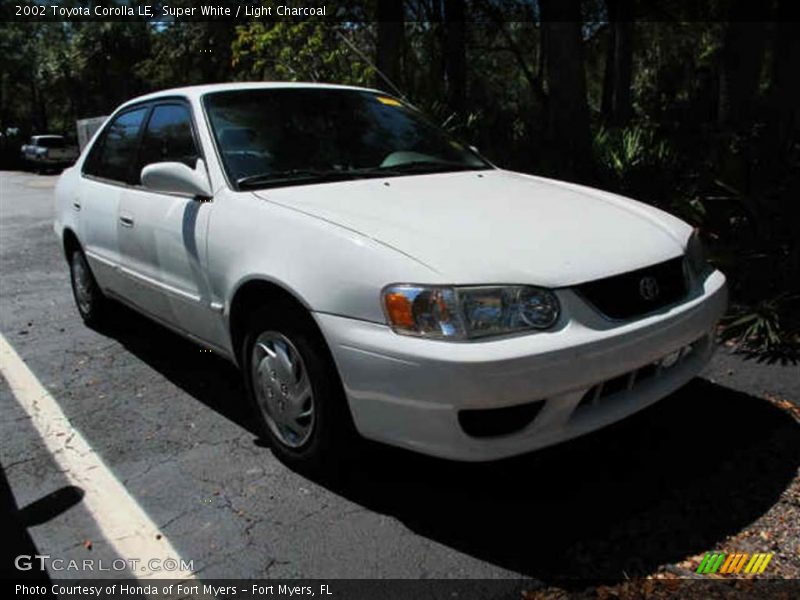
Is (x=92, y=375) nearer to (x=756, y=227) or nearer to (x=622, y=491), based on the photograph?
(x=622, y=491)

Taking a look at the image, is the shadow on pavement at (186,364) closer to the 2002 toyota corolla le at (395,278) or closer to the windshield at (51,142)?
the 2002 toyota corolla le at (395,278)

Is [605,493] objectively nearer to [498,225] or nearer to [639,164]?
[498,225]

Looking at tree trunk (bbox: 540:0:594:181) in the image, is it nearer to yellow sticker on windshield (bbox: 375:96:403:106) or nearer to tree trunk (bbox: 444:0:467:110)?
yellow sticker on windshield (bbox: 375:96:403:106)

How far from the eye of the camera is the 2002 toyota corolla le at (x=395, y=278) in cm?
267

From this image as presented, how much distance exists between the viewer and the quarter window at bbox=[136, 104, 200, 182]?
3.97 meters

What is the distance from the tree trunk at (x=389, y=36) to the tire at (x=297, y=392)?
8.42 metres

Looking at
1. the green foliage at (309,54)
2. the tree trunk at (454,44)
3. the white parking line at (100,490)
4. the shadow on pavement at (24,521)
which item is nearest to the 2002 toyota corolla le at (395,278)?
the white parking line at (100,490)

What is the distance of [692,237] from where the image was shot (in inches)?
137

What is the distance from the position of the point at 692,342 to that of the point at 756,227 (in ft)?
8.13

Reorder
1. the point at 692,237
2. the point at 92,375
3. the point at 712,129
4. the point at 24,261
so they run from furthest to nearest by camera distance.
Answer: the point at 24,261
the point at 712,129
the point at 92,375
the point at 692,237

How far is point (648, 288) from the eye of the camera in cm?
298

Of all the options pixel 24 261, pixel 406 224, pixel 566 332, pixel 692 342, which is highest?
pixel 406 224

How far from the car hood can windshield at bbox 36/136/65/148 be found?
30.3 meters

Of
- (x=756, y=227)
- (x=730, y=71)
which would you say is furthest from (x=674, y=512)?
(x=730, y=71)
